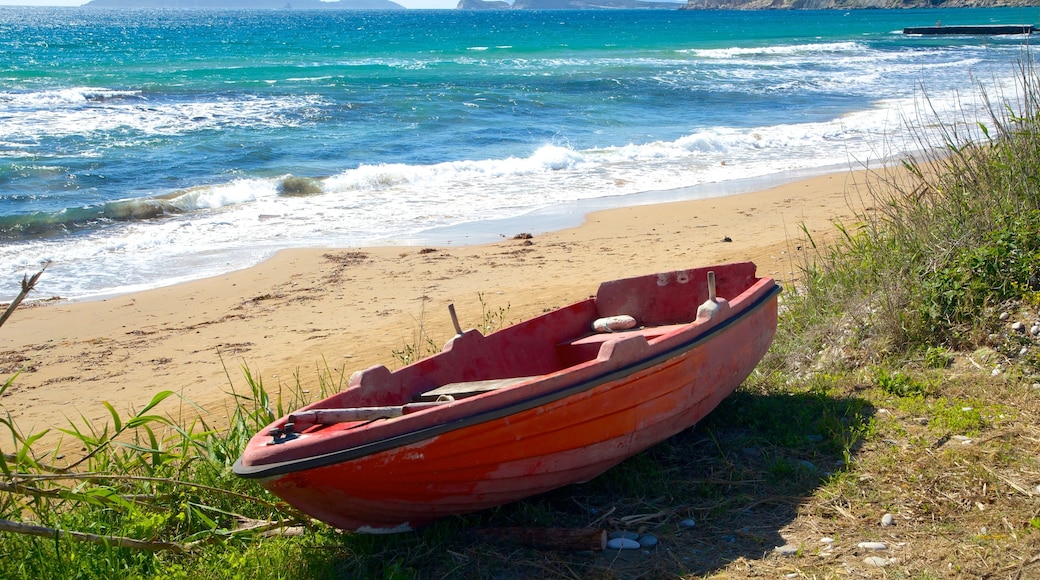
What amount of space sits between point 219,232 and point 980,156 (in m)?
9.30

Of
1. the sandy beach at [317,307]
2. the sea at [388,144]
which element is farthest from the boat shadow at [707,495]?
the sea at [388,144]

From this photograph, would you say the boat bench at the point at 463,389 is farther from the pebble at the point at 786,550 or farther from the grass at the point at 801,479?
the pebble at the point at 786,550

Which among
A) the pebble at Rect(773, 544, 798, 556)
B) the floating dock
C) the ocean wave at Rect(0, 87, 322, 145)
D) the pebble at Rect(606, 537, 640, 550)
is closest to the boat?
the pebble at Rect(606, 537, 640, 550)

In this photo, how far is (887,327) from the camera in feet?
16.8

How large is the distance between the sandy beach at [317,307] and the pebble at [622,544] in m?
2.42

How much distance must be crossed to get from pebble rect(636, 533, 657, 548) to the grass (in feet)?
0.18

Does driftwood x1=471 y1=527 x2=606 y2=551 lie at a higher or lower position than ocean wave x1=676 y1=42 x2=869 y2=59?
lower

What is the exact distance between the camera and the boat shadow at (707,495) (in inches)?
138

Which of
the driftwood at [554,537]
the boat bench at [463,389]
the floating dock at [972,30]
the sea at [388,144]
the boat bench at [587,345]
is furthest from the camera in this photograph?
the floating dock at [972,30]

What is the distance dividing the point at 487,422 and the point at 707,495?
1174 millimetres

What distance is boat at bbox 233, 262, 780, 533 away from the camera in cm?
331

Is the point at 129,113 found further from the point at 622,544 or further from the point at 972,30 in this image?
the point at 972,30

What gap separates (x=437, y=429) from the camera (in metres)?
3.37

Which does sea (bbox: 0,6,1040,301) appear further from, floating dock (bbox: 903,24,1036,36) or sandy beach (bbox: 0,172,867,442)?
floating dock (bbox: 903,24,1036,36)
